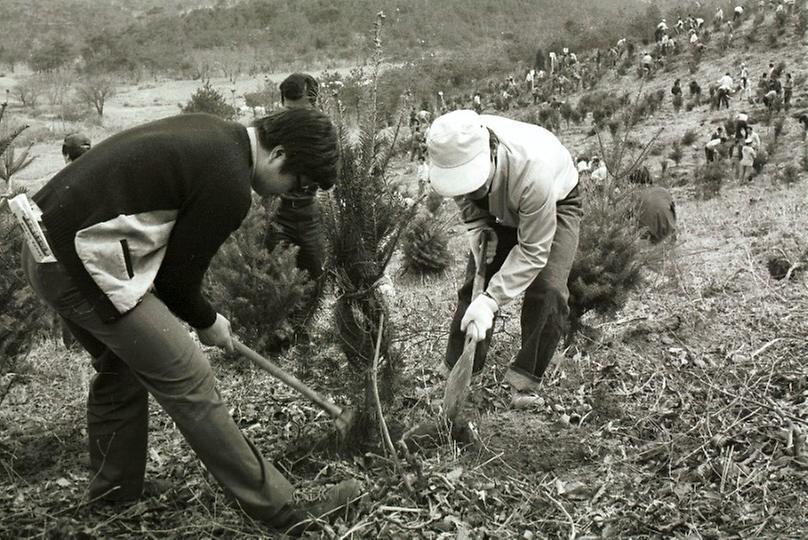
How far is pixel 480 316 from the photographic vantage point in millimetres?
2904

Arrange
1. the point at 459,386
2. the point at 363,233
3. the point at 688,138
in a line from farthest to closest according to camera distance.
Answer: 1. the point at 688,138
2. the point at 459,386
3. the point at 363,233

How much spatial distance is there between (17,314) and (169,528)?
46.6 inches

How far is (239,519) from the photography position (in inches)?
100

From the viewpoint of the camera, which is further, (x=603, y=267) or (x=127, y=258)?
(x=603, y=267)

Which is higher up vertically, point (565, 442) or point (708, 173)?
point (565, 442)

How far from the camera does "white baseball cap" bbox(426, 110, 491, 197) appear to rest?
8.90ft

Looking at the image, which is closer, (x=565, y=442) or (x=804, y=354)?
(x=565, y=442)

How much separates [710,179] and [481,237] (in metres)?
13.4

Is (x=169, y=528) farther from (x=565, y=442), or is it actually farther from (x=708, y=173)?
(x=708, y=173)

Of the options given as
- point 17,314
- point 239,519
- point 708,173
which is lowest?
point 708,173

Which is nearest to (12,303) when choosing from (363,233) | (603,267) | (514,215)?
(363,233)

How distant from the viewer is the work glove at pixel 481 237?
334cm

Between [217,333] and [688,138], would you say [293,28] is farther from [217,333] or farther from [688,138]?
[217,333]

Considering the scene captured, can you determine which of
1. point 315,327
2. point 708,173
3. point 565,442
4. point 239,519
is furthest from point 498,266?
point 708,173
